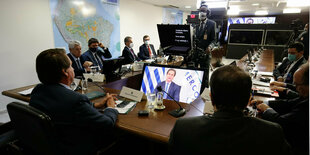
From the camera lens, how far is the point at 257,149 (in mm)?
637

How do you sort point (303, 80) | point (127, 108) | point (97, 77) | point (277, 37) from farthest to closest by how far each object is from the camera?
point (277, 37), point (97, 77), point (127, 108), point (303, 80)

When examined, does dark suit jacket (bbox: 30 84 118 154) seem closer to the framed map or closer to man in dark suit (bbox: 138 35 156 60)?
the framed map

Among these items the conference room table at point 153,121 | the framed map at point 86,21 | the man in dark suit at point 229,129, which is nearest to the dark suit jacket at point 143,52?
the framed map at point 86,21

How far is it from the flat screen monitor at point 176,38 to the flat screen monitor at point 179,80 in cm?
75

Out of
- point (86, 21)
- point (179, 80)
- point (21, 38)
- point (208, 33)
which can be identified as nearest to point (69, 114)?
point (179, 80)

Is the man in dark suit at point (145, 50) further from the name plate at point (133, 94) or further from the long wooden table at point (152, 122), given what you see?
the long wooden table at point (152, 122)

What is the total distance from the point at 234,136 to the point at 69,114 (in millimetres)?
839

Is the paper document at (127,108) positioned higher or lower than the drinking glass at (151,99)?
lower

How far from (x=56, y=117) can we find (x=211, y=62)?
7.98 feet

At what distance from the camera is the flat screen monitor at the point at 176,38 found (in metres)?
2.17

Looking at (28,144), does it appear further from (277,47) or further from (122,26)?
(277,47)

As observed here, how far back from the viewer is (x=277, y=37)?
8.42 metres

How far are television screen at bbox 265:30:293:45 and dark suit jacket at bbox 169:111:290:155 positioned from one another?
9736 millimetres

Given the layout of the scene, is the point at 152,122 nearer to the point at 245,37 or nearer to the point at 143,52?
the point at 143,52
